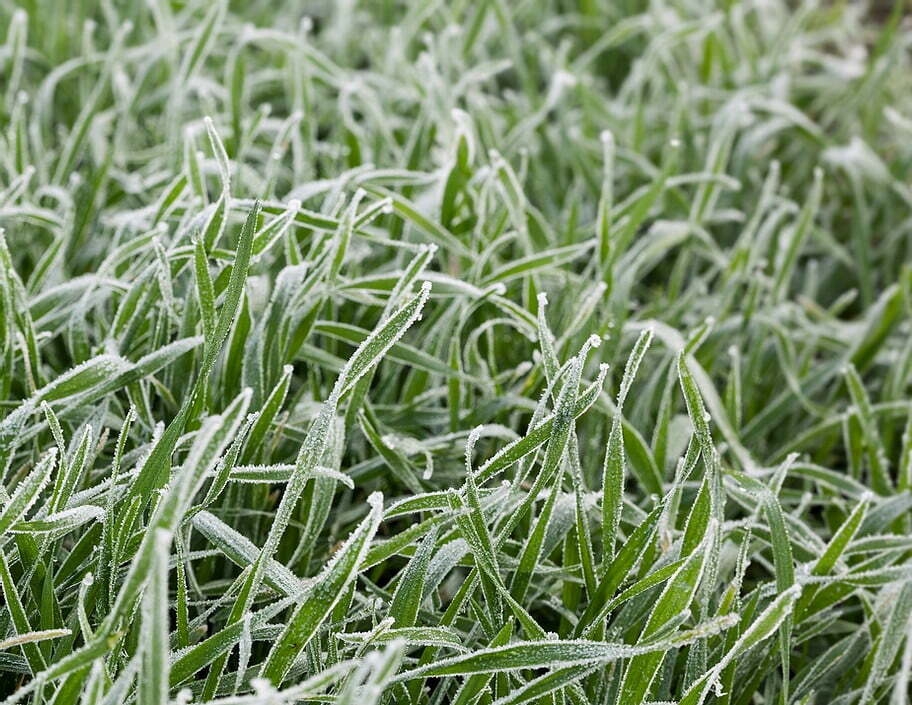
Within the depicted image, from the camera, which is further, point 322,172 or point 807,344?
point 322,172

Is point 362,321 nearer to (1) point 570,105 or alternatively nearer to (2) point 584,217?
(2) point 584,217

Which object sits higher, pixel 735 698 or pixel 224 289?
pixel 224 289

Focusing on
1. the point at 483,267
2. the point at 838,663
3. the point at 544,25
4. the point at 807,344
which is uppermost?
the point at 544,25

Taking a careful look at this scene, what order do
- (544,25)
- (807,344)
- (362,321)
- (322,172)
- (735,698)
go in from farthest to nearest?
(544,25) → (322,172) → (807,344) → (362,321) → (735,698)

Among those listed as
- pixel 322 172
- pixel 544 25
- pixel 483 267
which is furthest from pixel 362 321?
pixel 544 25

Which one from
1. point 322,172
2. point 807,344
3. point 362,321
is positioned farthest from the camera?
point 322,172

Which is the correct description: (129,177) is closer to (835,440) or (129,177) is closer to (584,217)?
(584,217)
